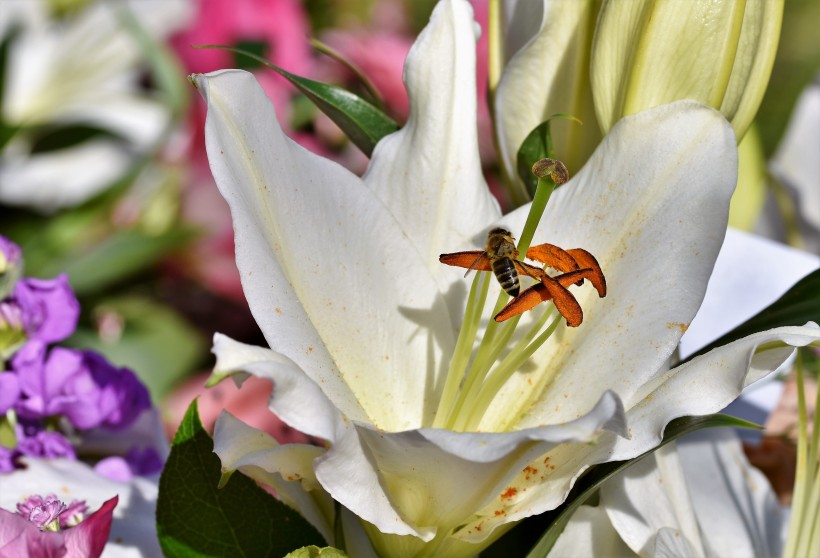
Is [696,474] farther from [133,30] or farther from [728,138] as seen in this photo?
[133,30]

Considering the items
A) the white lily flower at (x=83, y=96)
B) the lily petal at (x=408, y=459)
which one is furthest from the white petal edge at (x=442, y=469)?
the white lily flower at (x=83, y=96)

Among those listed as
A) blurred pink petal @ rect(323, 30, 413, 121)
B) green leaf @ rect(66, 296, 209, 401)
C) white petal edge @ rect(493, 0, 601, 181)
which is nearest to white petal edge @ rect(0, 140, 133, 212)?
green leaf @ rect(66, 296, 209, 401)

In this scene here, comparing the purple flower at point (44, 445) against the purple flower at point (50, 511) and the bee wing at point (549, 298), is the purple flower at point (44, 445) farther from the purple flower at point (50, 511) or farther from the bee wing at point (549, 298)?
the bee wing at point (549, 298)

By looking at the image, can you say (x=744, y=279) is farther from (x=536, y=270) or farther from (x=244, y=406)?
(x=244, y=406)

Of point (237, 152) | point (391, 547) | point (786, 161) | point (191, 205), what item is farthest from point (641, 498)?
point (191, 205)

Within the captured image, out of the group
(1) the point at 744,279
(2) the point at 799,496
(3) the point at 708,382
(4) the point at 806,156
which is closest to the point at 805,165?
(4) the point at 806,156
